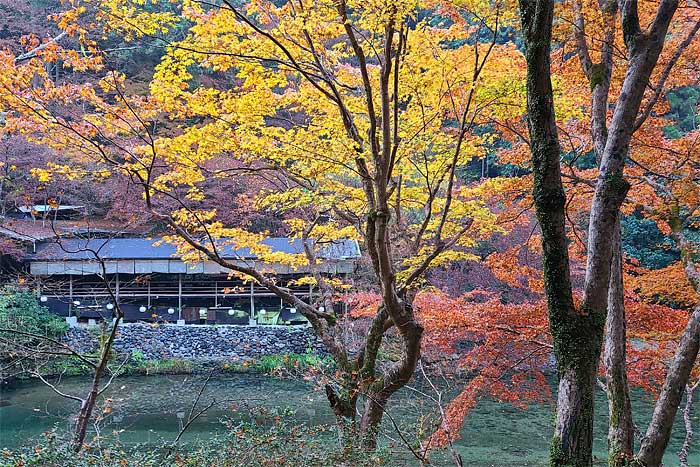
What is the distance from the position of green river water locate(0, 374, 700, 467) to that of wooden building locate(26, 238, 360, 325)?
2434mm

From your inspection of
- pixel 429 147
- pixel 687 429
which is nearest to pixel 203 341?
pixel 429 147

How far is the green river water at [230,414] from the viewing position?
25.4 ft

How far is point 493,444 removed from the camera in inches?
321

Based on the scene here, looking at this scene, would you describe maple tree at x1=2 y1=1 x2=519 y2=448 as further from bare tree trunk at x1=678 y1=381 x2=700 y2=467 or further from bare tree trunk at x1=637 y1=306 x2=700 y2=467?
bare tree trunk at x1=678 y1=381 x2=700 y2=467

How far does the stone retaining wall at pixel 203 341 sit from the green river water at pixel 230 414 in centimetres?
127

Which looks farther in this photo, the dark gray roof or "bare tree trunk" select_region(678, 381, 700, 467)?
the dark gray roof

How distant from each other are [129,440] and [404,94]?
679 centimetres

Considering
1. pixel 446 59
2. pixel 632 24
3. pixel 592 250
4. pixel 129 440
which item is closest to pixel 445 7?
pixel 446 59

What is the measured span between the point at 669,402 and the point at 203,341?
12.0m

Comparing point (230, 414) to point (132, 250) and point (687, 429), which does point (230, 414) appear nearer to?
point (132, 250)

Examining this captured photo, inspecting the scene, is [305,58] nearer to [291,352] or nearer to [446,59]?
[446,59]

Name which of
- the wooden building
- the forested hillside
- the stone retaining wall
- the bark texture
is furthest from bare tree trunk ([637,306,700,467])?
the stone retaining wall

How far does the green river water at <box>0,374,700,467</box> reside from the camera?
7.73m

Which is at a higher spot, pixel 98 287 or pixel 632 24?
pixel 632 24
